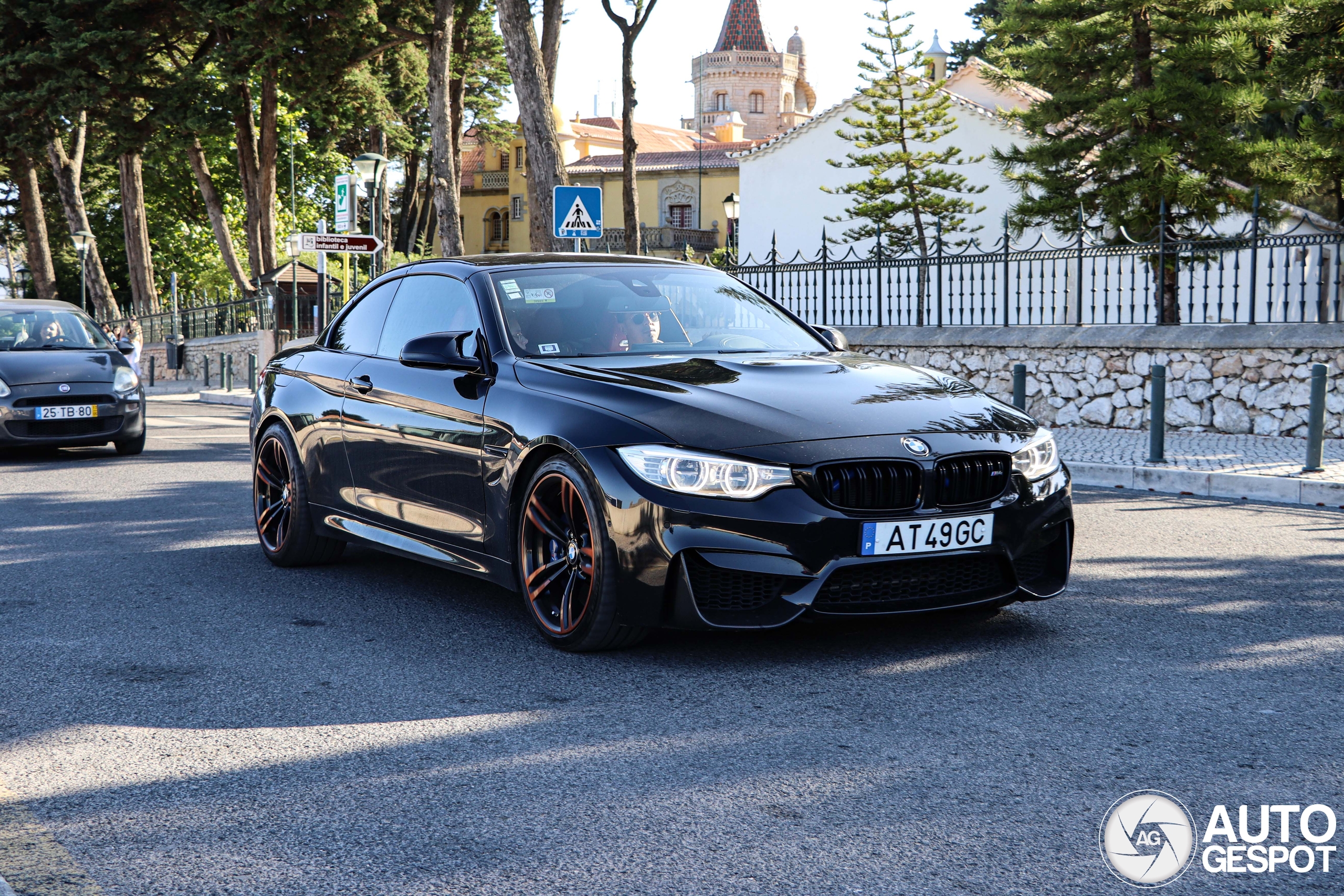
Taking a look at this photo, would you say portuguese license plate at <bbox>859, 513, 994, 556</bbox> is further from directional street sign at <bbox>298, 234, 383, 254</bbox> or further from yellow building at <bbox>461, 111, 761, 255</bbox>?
yellow building at <bbox>461, 111, 761, 255</bbox>

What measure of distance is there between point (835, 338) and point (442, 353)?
1911 millimetres

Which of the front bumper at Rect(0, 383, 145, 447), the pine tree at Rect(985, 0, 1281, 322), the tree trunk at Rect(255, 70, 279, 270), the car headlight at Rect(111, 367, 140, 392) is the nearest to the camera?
the front bumper at Rect(0, 383, 145, 447)

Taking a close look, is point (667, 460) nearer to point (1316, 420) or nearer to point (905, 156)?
point (1316, 420)

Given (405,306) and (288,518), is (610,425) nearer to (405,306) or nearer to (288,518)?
(405,306)

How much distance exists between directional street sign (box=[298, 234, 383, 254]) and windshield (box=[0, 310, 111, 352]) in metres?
4.91

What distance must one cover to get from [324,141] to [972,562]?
35.0 meters

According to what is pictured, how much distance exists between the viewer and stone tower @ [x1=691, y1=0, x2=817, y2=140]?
5007 inches

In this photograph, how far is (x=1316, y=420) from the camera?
10.6 metres

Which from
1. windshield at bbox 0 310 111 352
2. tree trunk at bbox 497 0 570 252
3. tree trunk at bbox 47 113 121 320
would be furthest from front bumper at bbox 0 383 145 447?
tree trunk at bbox 47 113 121 320

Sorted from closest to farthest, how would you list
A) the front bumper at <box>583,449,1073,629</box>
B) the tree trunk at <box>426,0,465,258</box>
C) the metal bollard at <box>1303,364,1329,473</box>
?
the front bumper at <box>583,449,1073,629</box>, the metal bollard at <box>1303,364,1329,473</box>, the tree trunk at <box>426,0,465,258</box>

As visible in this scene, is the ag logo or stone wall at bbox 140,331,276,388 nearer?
the ag logo

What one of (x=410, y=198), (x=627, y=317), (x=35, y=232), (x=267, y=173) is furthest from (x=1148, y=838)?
(x=410, y=198)

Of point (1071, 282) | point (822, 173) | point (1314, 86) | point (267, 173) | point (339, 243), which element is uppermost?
point (822, 173)

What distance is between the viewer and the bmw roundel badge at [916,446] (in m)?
4.88
